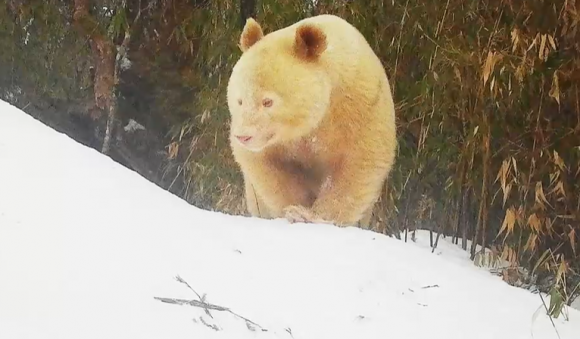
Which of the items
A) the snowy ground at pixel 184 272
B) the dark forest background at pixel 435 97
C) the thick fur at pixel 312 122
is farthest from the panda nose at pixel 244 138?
the dark forest background at pixel 435 97

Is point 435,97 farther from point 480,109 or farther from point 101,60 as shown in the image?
point 101,60

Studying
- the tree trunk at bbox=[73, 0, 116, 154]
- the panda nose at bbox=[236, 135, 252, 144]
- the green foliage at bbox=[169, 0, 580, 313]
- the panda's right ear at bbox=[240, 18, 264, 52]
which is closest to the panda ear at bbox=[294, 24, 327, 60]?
the panda's right ear at bbox=[240, 18, 264, 52]

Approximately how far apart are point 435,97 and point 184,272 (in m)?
1.76

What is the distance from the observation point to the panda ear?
211 cm

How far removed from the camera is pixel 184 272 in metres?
1.38

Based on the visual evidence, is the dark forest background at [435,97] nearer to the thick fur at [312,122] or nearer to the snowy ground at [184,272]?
the thick fur at [312,122]

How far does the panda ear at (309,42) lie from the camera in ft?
6.93

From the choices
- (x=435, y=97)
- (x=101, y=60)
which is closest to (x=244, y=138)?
(x=435, y=97)

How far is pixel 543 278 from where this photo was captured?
2953mm

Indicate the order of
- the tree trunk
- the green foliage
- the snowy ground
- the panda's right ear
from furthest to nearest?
the tree trunk, the green foliage, the panda's right ear, the snowy ground

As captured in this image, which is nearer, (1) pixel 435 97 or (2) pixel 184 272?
(2) pixel 184 272

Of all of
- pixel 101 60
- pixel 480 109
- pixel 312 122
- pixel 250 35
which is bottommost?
pixel 101 60

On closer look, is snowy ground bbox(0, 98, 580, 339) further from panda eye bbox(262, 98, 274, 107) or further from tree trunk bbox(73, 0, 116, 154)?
tree trunk bbox(73, 0, 116, 154)

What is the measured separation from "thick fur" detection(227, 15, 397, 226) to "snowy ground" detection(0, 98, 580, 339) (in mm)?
270
